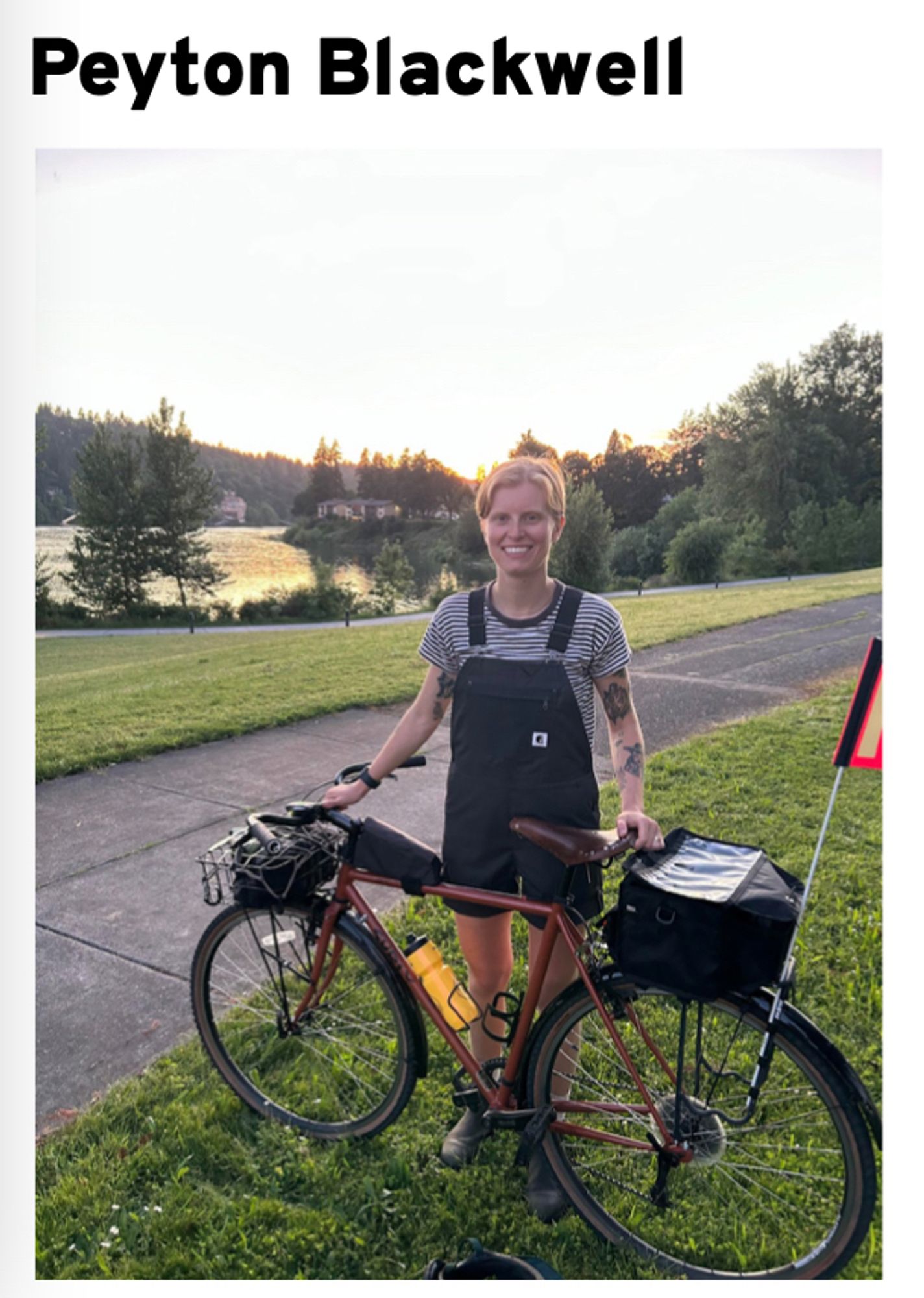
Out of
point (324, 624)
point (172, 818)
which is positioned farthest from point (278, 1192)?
point (324, 624)

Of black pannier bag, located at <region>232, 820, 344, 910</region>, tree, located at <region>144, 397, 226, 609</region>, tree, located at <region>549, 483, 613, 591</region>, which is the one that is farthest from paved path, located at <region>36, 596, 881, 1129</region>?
tree, located at <region>144, 397, 226, 609</region>

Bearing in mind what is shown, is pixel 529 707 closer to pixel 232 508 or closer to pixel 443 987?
pixel 443 987

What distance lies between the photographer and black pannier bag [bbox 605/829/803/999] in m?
1.71

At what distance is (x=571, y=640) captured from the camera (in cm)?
193

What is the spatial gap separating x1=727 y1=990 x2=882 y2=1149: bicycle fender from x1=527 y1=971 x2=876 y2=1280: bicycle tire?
0.34 ft

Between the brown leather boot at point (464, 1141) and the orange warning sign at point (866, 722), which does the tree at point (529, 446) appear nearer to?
the orange warning sign at point (866, 722)

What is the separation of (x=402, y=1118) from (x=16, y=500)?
7.03ft

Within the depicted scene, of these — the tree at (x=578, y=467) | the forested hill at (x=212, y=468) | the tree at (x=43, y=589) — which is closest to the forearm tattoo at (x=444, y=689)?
the tree at (x=578, y=467)

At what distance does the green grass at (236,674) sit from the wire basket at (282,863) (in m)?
2.88

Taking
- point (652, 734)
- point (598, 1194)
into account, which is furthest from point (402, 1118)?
point (652, 734)

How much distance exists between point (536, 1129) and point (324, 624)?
5.54m

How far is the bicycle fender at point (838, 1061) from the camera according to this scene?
166 cm

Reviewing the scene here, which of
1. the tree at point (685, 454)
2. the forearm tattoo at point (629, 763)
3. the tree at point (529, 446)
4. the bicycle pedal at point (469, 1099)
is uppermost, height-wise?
the tree at point (685, 454)

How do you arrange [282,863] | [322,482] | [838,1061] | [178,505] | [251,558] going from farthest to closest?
[178,505], [251,558], [322,482], [282,863], [838,1061]
